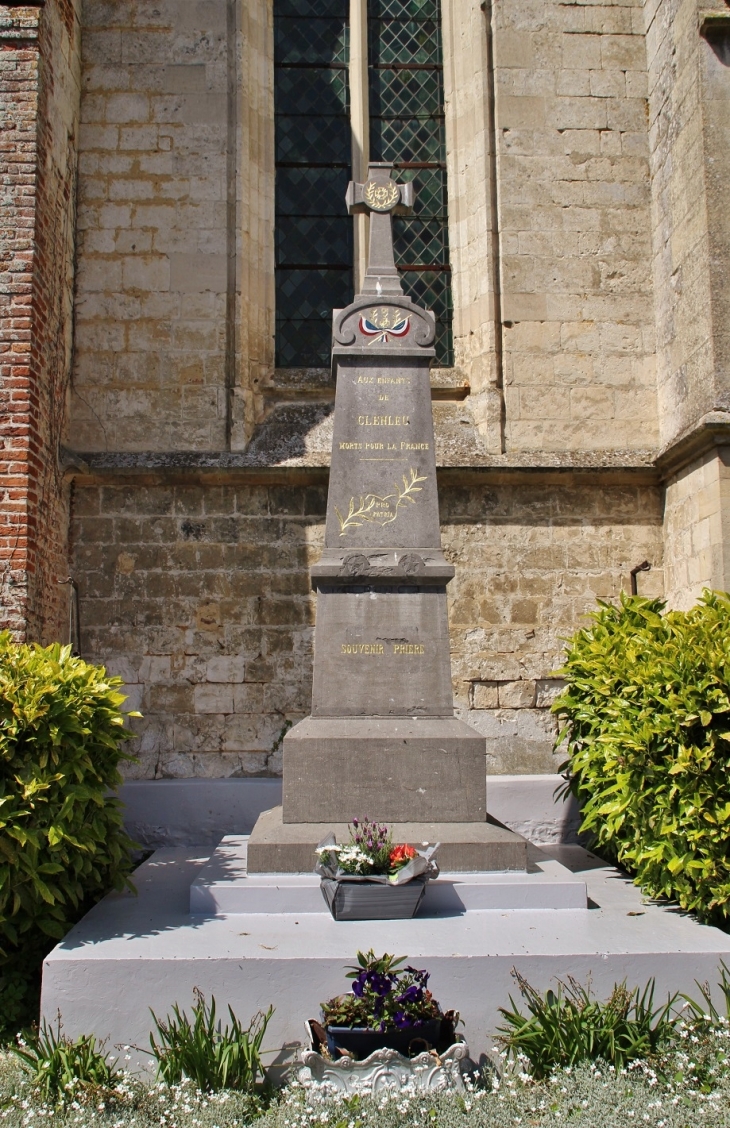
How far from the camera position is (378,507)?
5.72 m

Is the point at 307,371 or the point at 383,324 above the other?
the point at 307,371

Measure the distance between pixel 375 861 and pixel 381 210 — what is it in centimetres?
402

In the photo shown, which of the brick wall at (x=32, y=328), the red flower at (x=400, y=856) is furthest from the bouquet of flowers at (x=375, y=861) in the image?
the brick wall at (x=32, y=328)

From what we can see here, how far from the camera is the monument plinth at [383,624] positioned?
17.0ft

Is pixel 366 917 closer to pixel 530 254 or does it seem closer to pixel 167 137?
pixel 530 254

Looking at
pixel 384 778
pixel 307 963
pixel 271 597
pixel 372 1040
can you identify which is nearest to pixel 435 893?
pixel 384 778

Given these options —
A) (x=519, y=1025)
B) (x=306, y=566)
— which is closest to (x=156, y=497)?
(x=306, y=566)

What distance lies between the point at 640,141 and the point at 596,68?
30.7 inches

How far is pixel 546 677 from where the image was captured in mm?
7898

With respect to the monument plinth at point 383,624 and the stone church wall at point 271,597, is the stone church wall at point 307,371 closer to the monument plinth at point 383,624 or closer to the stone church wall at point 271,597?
the stone church wall at point 271,597

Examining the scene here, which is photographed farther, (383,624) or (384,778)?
(383,624)

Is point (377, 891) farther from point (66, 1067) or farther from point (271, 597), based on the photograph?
point (271, 597)

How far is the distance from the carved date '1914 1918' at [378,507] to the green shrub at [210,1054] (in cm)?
281

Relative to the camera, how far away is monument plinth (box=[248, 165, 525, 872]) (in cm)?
520
